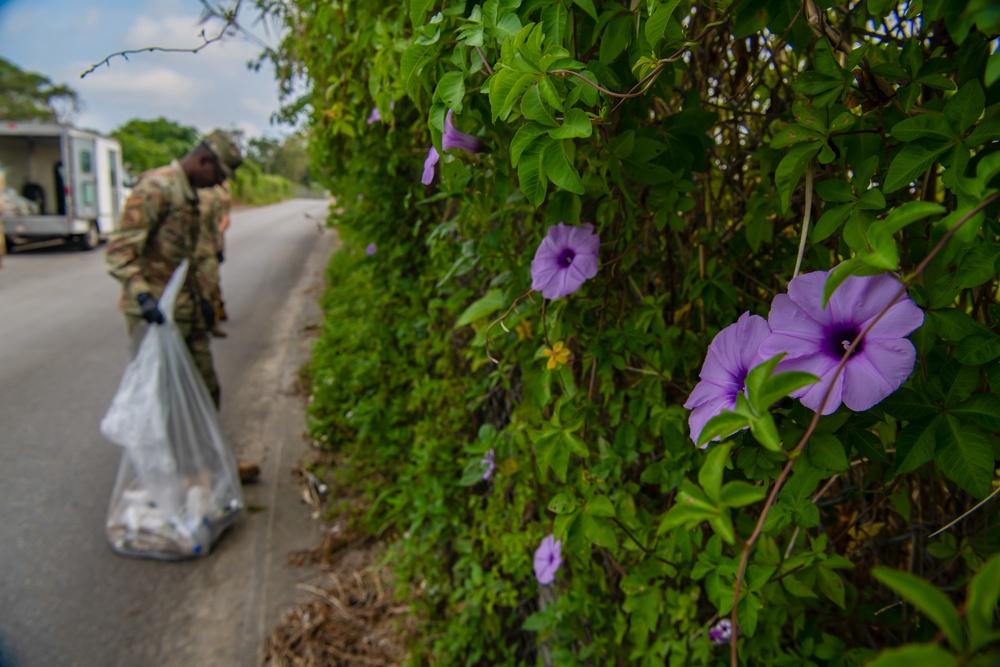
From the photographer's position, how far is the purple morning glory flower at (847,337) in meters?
0.54

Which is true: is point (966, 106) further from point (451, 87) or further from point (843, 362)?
point (451, 87)

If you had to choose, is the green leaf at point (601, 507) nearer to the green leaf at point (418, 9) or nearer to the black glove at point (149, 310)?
the green leaf at point (418, 9)

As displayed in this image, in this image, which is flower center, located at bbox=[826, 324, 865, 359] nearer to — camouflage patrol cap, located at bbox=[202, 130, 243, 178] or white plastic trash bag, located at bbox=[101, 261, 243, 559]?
white plastic trash bag, located at bbox=[101, 261, 243, 559]

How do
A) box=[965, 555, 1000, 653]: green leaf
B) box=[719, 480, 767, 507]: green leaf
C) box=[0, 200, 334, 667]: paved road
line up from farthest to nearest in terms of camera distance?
1. box=[0, 200, 334, 667]: paved road
2. box=[719, 480, 767, 507]: green leaf
3. box=[965, 555, 1000, 653]: green leaf

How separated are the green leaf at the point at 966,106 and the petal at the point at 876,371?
199 mm

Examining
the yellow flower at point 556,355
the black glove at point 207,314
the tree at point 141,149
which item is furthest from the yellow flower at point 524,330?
the tree at point 141,149

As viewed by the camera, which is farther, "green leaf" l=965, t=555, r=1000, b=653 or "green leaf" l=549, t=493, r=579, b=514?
"green leaf" l=549, t=493, r=579, b=514

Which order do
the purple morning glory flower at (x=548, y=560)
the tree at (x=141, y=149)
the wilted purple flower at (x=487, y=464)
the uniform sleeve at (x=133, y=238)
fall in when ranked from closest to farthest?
the purple morning glory flower at (x=548, y=560) < the wilted purple flower at (x=487, y=464) < the uniform sleeve at (x=133, y=238) < the tree at (x=141, y=149)

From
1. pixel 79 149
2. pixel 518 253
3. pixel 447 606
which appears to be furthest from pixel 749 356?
pixel 79 149

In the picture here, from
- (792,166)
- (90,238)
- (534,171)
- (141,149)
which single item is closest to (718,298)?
(792,166)

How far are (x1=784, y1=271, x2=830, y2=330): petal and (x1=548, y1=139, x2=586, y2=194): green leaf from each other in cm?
22

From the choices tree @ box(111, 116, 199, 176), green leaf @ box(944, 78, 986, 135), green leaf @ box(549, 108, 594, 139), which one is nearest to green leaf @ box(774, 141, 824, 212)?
green leaf @ box(944, 78, 986, 135)

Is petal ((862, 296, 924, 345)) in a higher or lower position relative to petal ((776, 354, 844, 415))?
higher

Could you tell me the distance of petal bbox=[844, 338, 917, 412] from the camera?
0.53 m
